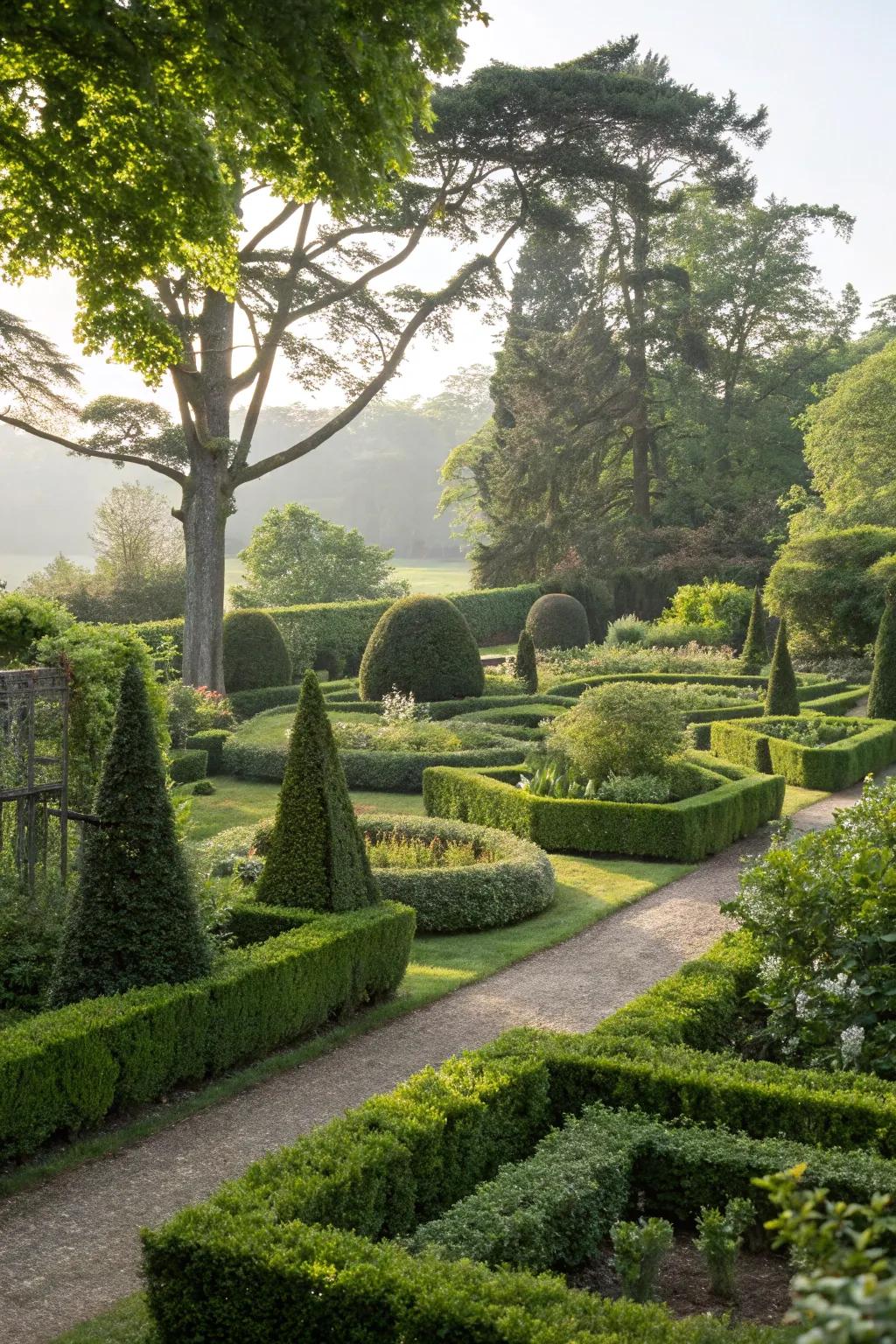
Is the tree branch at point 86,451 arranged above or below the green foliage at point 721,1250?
above

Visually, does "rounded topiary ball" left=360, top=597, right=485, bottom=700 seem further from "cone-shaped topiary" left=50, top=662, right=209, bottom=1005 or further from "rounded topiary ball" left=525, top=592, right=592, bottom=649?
"cone-shaped topiary" left=50, top=662, right=209, bottom=1005

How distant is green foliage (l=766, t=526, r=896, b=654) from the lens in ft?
100

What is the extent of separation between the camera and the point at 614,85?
2086cm

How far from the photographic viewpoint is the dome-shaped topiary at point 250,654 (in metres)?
26.1

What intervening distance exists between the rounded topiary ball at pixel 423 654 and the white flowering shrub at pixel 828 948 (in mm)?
14510

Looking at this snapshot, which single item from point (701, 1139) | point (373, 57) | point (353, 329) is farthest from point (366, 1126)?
point (353, 329)

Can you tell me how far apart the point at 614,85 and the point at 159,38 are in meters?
16.1

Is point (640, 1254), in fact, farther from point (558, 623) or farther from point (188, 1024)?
point (558, 623)

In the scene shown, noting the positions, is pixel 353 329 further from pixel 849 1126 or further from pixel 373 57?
pixel 849 1126

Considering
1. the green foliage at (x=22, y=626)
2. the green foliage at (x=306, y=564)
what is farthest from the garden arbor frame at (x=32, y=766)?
the green foliage at (x=306, y=564)

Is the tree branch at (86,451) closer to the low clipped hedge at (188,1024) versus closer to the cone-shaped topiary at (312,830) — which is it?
the cone-shaped topiary at (312,830)

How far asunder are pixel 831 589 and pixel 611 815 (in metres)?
19.1

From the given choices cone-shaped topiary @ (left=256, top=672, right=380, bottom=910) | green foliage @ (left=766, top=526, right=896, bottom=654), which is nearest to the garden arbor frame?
cone-shaped topiary @ (left=256, top=672, right=380, bottom=910)

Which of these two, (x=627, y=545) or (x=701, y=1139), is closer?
(x=701, y=1139)
